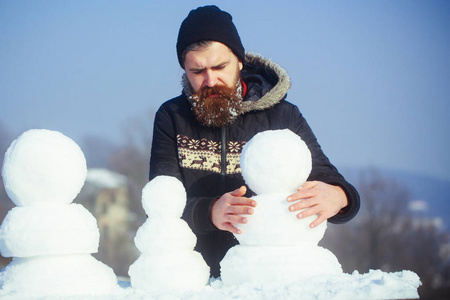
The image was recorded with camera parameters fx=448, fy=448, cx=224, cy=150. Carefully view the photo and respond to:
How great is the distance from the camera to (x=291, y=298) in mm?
1014

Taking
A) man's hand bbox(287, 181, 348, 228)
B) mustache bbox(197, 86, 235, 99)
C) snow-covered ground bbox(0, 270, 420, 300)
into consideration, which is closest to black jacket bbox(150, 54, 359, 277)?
mustache bbox(197, 86, 235, 99)

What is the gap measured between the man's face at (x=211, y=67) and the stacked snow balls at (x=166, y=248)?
2.35 feet

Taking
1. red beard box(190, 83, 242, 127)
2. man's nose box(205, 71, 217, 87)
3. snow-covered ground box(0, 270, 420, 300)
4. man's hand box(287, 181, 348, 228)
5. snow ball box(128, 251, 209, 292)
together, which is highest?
man's nose box(205, 71, 217, 87)

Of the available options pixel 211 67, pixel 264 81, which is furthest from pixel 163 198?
pixel 264 81

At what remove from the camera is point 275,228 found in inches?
49.8

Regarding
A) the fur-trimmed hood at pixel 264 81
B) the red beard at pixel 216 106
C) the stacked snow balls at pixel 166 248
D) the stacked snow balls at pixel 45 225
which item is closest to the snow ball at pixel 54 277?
the stacked snow balls at pixel 45 225

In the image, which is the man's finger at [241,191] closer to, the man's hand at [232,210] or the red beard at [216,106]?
the man's hand at [232,210]

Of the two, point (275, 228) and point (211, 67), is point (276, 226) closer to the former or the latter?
point (275, 228)

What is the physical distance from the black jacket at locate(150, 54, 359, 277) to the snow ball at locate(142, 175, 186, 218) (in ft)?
1.72

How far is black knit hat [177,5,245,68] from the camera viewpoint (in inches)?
82.3

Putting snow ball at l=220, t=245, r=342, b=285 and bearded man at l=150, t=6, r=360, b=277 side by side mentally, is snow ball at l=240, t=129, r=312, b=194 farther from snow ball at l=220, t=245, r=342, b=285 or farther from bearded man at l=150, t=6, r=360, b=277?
bearded man at l=150, t=6, r=360, b=277

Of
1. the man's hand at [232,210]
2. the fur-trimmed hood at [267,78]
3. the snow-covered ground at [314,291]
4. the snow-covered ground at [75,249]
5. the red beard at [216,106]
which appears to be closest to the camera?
the snow-covered ground at [314,291]

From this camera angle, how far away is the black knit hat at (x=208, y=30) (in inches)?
82.3

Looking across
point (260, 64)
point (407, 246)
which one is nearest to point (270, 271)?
point (260, 64)
